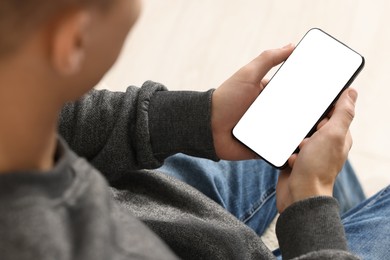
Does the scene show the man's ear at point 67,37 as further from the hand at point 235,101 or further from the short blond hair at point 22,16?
the hand at point 235,101

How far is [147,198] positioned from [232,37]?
1.88ft

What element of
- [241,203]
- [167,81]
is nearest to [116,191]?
[241,203]

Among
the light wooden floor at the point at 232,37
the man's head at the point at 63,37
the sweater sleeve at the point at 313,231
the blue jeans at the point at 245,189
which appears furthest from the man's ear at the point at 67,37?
the light wooden floor at the point at 232,37

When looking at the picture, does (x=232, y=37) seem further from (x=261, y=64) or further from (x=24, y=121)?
(x=24, y=121)

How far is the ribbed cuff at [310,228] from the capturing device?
0.52m

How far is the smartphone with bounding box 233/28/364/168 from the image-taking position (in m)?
0.68

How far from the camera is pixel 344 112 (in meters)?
0.64

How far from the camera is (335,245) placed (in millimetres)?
517

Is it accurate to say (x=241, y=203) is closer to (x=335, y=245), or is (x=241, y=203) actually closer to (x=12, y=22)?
(x=335, y=245)

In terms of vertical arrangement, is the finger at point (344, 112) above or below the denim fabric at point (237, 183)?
above

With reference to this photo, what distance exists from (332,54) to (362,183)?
35cm

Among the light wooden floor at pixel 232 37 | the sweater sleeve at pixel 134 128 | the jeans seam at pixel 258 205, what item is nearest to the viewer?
the sweater sleeve at pixel 134 128

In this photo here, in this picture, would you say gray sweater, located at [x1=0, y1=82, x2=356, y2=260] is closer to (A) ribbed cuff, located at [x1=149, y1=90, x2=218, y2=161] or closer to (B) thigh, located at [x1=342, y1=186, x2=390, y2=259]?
(A) ribbed cuff, located at [x1=149, y1=90, x2=218, y2=161]

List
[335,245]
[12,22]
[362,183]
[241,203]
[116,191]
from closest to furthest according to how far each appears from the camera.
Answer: [12,22] < [335,245] < [116,191] < [241,203] < [362,183]
